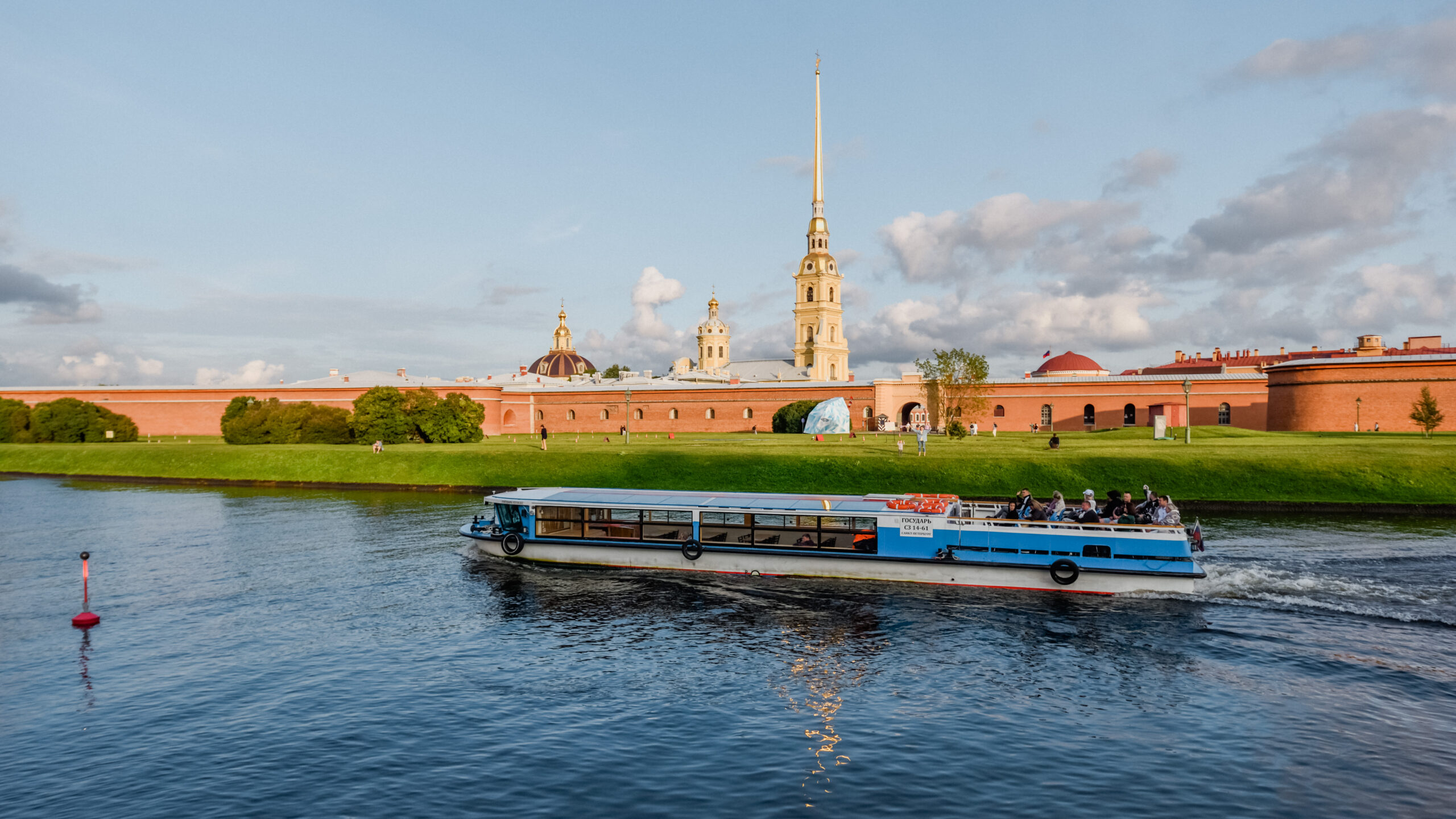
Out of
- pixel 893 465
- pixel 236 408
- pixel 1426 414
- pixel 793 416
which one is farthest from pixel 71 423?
pixel 1426 414

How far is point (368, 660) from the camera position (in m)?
17.8

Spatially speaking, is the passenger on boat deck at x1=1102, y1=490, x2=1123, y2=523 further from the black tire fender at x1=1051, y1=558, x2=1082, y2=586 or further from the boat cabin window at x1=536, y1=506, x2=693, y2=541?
the boat cabin window at x1=536, y1=506, x2=693, y2=541

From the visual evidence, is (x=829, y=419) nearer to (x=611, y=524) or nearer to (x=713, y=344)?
(x=611, y=524)

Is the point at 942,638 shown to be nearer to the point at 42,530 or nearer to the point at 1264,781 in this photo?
the point at 1264,781

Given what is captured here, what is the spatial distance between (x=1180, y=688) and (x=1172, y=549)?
771 centimetres

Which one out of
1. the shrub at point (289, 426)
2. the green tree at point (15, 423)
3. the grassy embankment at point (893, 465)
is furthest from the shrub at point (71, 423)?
the shrub at point (289, 426)

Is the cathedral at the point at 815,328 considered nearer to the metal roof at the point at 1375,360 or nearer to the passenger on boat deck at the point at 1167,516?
the metal roof at the point at 1375,360

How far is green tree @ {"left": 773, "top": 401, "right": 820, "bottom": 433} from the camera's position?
246ft

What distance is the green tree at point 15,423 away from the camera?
76.0m

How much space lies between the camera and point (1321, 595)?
70.8 feet

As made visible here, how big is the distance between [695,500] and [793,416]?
48261mm

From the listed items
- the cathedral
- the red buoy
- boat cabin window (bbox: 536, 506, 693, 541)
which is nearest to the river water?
the red buoy

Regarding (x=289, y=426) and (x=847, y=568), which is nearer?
(x=847, y=568)

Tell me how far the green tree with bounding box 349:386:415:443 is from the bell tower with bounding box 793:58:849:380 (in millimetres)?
68559
